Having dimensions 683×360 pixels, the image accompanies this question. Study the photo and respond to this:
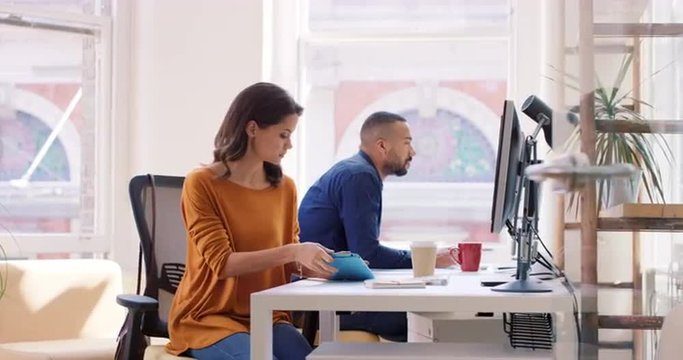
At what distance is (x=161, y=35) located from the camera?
4.77 meters

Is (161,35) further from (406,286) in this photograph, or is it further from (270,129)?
(406,286)

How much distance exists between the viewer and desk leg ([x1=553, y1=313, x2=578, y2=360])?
2018mm

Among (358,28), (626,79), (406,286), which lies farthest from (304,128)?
(626,79)

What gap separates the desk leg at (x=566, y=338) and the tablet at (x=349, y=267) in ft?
2.08

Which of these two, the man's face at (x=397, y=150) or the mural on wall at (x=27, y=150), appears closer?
the man's face at (x=397, y=150)

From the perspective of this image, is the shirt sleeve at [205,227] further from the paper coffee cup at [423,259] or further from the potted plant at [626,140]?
the potted plant at [626,140]

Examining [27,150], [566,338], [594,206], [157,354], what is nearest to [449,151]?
[27,150]

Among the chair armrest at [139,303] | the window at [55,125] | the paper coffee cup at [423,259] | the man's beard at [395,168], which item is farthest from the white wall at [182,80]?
the paper coffee cup at [423,259]

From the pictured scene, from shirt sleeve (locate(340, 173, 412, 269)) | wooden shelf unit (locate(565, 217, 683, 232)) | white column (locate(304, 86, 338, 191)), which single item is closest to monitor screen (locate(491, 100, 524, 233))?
wooden shelf unit (locate(565, 217, 683, 232))

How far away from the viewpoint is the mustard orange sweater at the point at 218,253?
8.92 ft

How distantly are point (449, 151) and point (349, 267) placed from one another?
8.36 feet

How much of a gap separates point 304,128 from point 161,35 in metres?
0.88

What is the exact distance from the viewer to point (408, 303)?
7.14 ft

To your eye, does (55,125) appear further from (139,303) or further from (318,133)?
(139,303)
